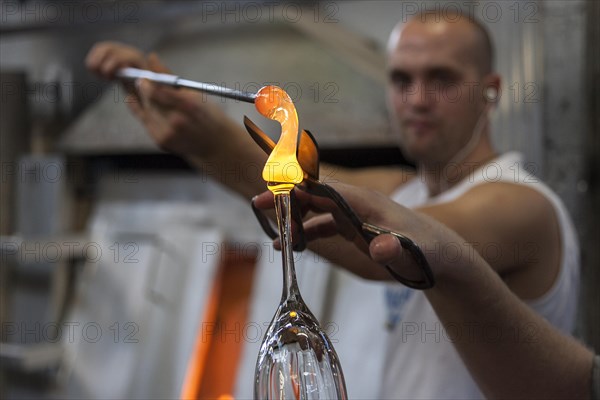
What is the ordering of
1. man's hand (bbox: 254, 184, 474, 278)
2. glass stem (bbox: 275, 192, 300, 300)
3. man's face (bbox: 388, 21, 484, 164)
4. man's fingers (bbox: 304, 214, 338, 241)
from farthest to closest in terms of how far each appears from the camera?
man's face (bbox: 388, 21, 484, 164), man's fingers (bbox: 304, 214, 338, 241), man's hand (bbox: 254, 184, 474, 278), glass stem (bbox: 275, 192, 300, 300)

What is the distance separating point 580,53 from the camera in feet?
5.21

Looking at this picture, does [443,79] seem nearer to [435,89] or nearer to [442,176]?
[435,89]

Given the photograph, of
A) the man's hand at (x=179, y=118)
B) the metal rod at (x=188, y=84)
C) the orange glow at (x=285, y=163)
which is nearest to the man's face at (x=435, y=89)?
the man's hand at (x=179, y=118)

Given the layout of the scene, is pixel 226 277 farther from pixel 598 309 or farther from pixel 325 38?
pixel 598 309

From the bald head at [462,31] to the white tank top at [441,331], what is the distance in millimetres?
234

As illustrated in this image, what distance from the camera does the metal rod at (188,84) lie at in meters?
0.69

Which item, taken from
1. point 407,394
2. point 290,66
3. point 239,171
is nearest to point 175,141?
point 239,171

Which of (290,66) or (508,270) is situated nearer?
(508,270)

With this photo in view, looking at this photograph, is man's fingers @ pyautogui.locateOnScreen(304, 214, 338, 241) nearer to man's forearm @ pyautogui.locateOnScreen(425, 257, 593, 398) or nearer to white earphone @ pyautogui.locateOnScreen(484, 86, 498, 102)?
man's forearm @ pyautogui.locateOnScreen(425, 257, 593, 398)

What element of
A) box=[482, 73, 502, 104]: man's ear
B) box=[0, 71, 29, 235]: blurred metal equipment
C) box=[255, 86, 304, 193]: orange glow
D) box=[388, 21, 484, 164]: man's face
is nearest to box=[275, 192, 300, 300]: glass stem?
box=[255, 86, 304, 193]: orange glow

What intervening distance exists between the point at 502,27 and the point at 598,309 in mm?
684

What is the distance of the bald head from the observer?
134 centimetres

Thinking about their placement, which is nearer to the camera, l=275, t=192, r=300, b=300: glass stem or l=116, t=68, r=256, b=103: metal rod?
l=275, t=192, r=300, b=300: glass stem

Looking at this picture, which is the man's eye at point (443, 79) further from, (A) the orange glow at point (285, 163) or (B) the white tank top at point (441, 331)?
(A) the orange glow at point (285, 163)
